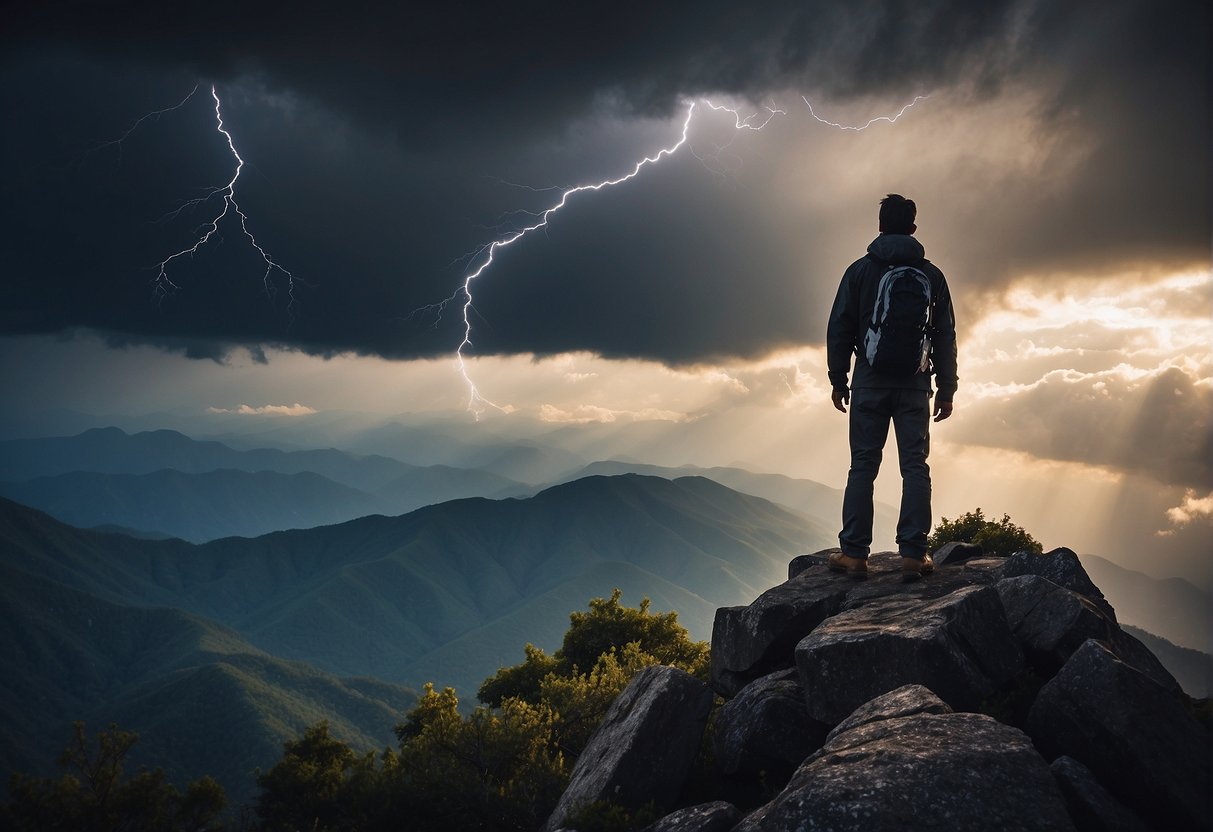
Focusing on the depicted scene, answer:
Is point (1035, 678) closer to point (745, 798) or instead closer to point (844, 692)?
point (844, 692)

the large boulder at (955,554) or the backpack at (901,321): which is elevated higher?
the backpack at (901,321)

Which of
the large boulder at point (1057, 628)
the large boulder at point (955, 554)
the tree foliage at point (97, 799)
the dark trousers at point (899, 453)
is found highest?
the dark trousers at point (899, 453)

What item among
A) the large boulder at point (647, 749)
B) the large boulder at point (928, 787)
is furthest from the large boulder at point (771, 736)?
the large boulder at point (928, 787)

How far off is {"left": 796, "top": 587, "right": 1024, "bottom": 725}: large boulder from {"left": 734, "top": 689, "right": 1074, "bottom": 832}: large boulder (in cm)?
169

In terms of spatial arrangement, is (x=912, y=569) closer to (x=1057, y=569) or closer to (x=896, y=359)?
(x=1057, y=569)

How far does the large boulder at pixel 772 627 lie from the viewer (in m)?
12.5

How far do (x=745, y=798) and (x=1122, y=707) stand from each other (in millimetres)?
5135

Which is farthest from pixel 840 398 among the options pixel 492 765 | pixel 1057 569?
pixel 492 765

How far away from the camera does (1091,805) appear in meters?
6.77

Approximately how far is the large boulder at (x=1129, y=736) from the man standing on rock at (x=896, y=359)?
367 centimetres

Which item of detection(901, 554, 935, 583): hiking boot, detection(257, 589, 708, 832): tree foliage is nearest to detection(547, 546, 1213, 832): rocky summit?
detection(901, 554, 935, 583): hiking boot

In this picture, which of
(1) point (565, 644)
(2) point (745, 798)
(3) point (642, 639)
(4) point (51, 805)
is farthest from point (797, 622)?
(4) point (51, 805)

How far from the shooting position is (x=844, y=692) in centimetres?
971

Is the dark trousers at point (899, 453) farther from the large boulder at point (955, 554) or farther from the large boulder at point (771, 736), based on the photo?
the large boulder at point (771, 736)
